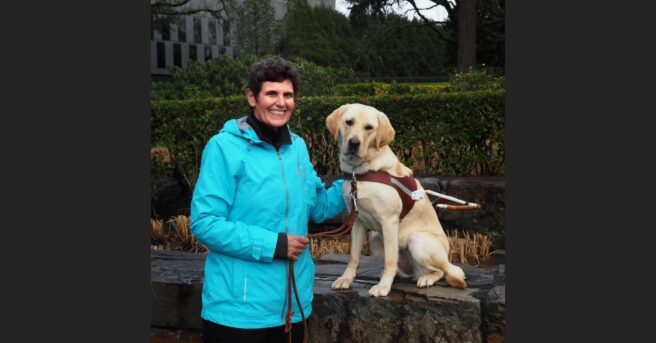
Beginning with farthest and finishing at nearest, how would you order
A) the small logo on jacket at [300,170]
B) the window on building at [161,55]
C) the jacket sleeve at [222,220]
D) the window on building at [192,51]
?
1. the window on building at [192,51]
2. the window on building at [161,55]
3. the small logo on jacket at [300,170]
4. the jacket sleeve at [222,220]

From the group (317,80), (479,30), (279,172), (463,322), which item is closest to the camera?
(279,172)

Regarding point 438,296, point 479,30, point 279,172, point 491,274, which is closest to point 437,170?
point 491,274

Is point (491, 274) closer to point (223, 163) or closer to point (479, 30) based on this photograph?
point (223, 163)

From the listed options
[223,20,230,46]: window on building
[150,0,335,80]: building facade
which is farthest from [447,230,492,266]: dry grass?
[223,20,230,46]: window on building

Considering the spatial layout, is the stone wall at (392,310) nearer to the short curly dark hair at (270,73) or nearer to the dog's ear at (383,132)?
the dog's ear at (383,132)

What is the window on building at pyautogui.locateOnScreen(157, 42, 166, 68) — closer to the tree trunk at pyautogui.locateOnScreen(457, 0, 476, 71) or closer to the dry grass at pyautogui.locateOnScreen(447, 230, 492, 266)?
the tree trunk at pyautogui.locateOnScreen(457, 0, 476, 71)

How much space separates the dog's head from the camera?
3560 millimetres

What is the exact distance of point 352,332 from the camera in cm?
401

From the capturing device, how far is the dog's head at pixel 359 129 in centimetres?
356

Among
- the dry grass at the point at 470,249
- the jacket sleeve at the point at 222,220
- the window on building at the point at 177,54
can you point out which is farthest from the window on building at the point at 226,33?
the jacket sleeve at the point at 222,220

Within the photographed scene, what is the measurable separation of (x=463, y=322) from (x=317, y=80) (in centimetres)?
850

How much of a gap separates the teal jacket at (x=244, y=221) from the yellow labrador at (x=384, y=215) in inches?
24.9

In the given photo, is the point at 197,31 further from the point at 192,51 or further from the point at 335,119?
the point at 335,119

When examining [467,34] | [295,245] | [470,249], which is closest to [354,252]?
Answer: [295,245]
